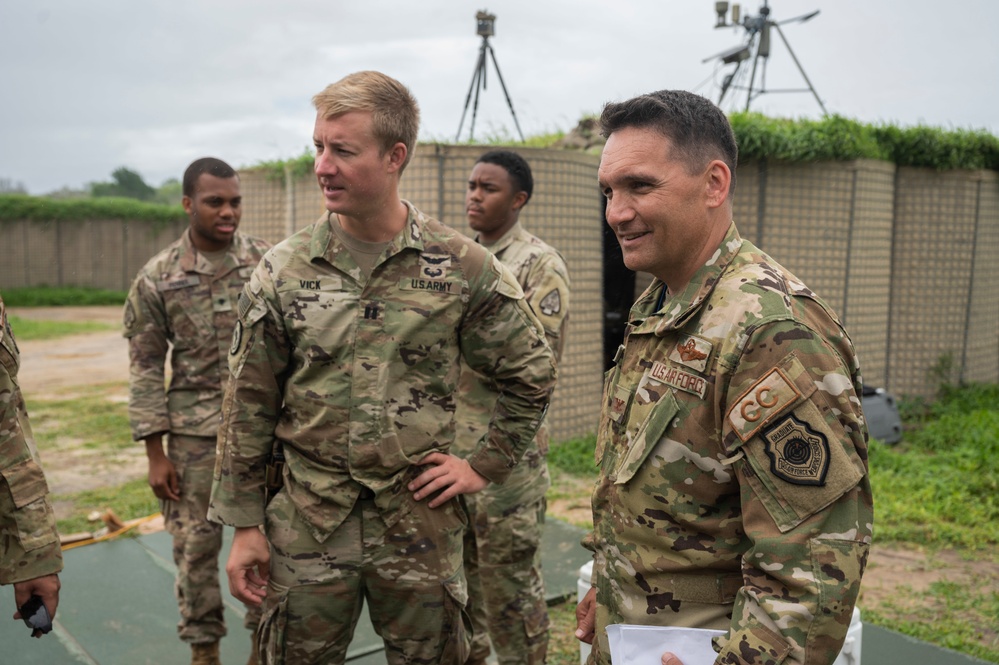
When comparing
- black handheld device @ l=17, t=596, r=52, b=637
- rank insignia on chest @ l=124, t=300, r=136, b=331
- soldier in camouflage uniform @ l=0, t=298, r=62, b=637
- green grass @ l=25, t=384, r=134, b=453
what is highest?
rank insignia on chest @ l=124, t=300, r=136, b=331

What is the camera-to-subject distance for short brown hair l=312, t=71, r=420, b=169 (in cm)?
227

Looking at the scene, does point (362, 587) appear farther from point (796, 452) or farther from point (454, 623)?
point (796, 452)

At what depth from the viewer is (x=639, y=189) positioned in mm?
1643

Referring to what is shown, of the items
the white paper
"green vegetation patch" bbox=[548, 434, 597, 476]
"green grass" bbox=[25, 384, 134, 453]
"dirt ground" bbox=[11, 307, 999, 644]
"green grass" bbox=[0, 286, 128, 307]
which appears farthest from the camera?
"green grass" bbox=[0, 286, 128, 307]

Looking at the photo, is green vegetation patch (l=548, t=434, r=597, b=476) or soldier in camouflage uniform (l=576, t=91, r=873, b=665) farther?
green vegetation patch (l=548, t=434, r=597, b=476)

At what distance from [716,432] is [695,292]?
0.29m

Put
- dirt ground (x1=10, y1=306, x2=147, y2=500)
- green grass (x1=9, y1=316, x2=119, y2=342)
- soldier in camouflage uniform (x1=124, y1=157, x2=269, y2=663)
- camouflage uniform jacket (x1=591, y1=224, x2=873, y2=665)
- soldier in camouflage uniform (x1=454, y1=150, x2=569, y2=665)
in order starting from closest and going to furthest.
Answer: camouflage uniform jacket (x1=591, y1=224, x2=873, y2=665) → soldier in camouflage uniform (x1=454, y1=150, x2=569, y2=665) → soldier in camouflage uniform (x1=124, y1=157, x2=269, y2=663) → dirt ground (x1=10, y1=306, x2=147, y2=500) → green grass (x1=9, y1=316, x2=119, y2=342)

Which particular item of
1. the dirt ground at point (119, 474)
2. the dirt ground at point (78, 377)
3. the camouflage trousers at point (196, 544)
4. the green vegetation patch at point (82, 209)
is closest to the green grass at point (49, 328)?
the dirt ground at point (78, 377)

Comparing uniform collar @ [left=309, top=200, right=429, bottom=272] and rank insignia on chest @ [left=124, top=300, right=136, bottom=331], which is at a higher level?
uniform collar @ [left=309, top=200, right=429, bottom=272]

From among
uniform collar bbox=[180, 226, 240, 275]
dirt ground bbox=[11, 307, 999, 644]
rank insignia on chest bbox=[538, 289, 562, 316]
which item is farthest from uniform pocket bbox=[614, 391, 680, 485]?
dirt ground bbox=[11, 307, 999, 644]

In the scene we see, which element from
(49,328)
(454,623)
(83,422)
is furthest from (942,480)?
(49,328)

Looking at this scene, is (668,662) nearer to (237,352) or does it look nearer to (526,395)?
(526,395)

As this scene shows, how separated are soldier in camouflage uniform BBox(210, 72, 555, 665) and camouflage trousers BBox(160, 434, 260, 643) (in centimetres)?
125

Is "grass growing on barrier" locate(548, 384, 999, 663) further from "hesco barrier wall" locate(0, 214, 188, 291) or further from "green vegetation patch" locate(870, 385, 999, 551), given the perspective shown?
"hesco barrier wall" locate(0, 214, 188, 291)
